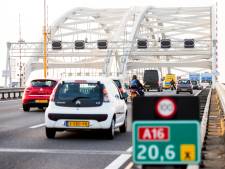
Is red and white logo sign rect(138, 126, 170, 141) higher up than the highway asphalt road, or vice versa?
red and white logo sign rect(138, 126, 170, 141)

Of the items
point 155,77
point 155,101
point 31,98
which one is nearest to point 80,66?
point 155,77

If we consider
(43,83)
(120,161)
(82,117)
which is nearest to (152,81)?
(43,83)

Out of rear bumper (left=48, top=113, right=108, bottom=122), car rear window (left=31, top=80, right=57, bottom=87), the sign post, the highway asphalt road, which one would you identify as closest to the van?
car rear window (left=31, top=80, right=57, bottom=87)

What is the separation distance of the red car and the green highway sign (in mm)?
20723

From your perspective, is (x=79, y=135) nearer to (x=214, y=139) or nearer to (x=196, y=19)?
(x=214, y=139)

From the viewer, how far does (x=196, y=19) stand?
111125 millimetres

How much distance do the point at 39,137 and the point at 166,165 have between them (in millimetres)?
9760

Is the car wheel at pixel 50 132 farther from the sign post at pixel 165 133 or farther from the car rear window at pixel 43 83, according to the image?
the car rear window at pixel 43 83

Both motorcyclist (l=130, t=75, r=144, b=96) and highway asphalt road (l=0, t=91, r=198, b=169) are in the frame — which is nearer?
highway asphalt road (l=0, t=91, r=198, b=169)

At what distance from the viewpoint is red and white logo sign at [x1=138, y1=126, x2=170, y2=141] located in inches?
178

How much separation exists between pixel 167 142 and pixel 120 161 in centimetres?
556

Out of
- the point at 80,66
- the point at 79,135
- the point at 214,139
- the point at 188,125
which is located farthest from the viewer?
the point at 80,66

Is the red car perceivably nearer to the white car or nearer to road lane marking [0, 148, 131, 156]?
the white car

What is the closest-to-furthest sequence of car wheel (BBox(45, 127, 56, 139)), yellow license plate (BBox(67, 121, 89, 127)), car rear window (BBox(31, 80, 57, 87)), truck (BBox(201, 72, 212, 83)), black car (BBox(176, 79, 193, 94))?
yellow license plate (BBox(67, 121, 89, 127)), car wheel (BBox(45, 127, 56, 139)), car rear window (BBox(31, 80, 57, 87)), black car (BBox(176, 79, 193, 94)), truck (BBox(201, 72, 212, 83))
